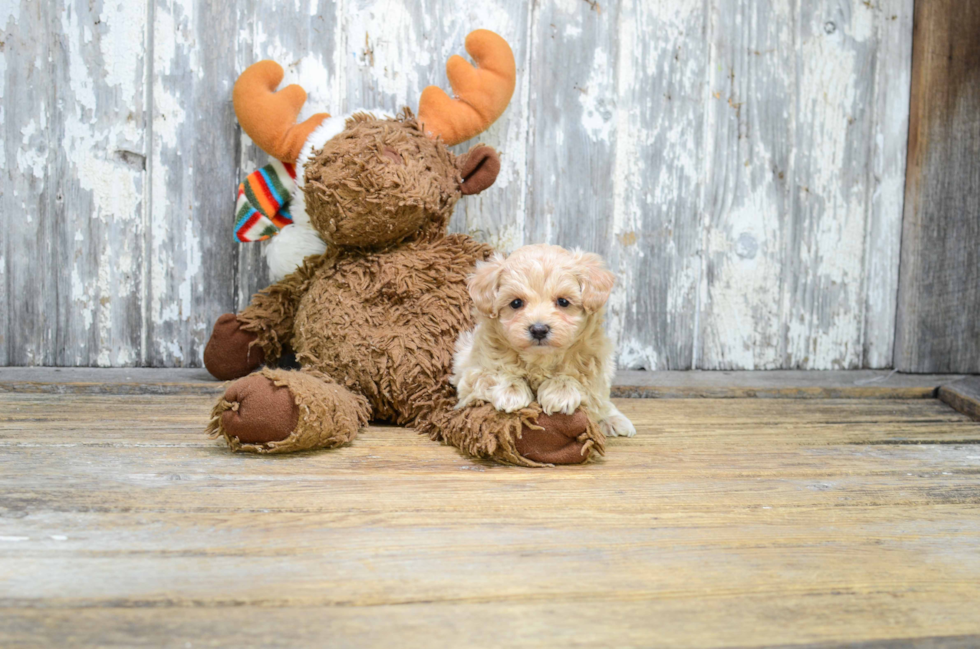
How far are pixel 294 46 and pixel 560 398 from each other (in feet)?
4.54

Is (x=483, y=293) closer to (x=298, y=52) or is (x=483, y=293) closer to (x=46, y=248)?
(x=298, y=52)

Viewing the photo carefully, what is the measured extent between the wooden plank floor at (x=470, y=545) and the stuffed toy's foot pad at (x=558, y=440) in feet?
0.15

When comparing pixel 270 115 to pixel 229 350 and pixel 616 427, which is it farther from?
pixel 616 427

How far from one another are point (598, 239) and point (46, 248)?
1658 millimetres

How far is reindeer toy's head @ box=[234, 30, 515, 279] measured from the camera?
5.75ft

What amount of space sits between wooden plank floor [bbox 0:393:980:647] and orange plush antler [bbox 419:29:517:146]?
33.9 inches

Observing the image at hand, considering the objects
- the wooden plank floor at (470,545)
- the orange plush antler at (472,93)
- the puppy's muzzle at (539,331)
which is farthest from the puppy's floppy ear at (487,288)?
the orange plush antler at (472,93)

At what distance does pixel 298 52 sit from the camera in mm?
2178

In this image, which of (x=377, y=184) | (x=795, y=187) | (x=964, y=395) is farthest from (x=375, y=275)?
(x=964, y=395)

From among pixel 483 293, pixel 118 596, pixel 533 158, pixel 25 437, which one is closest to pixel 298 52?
pixel 533 158

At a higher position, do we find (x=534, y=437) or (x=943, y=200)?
(x=943, y=200)

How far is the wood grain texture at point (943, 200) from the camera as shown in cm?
237

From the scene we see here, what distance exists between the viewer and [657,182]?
237 cm

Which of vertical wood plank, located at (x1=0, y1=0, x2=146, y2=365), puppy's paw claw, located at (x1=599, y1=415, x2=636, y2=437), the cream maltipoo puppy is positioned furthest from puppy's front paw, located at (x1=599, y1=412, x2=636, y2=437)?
vertical wood plank, located at (x1=0, y1=0, x2=146, y2=365)
